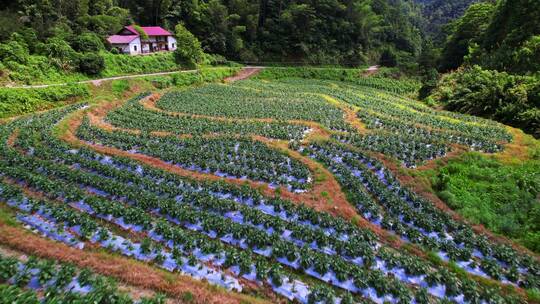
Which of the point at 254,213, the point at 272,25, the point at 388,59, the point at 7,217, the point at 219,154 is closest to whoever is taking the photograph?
the point at 7,217

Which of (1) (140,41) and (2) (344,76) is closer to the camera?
(1) (140,41)

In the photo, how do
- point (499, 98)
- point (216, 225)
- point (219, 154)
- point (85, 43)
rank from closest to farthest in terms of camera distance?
point (216, 225), point (219, 154), point (499, 98), point (85, 43)

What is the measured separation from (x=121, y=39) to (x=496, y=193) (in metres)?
53.3

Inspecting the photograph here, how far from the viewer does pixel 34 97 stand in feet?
95.6

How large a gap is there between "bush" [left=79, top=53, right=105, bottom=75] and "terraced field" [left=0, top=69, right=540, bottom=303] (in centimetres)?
1503

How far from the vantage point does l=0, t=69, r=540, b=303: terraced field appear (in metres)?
10.0

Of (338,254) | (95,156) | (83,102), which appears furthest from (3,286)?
(83,102)

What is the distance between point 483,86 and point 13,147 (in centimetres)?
4482

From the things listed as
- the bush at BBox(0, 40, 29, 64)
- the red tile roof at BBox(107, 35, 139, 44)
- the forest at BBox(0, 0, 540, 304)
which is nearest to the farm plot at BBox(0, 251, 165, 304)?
the forest at BBox(0, 0, 540, 304)

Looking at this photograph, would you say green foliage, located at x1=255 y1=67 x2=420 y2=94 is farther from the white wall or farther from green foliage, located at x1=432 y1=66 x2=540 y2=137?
the white wall

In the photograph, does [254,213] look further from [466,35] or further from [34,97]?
[466,35]

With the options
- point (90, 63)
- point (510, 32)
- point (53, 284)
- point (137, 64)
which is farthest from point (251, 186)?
point (510, 32)

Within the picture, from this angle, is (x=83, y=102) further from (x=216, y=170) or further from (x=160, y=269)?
(x=160, y=269)

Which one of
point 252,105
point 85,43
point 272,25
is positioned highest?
point 272,25
